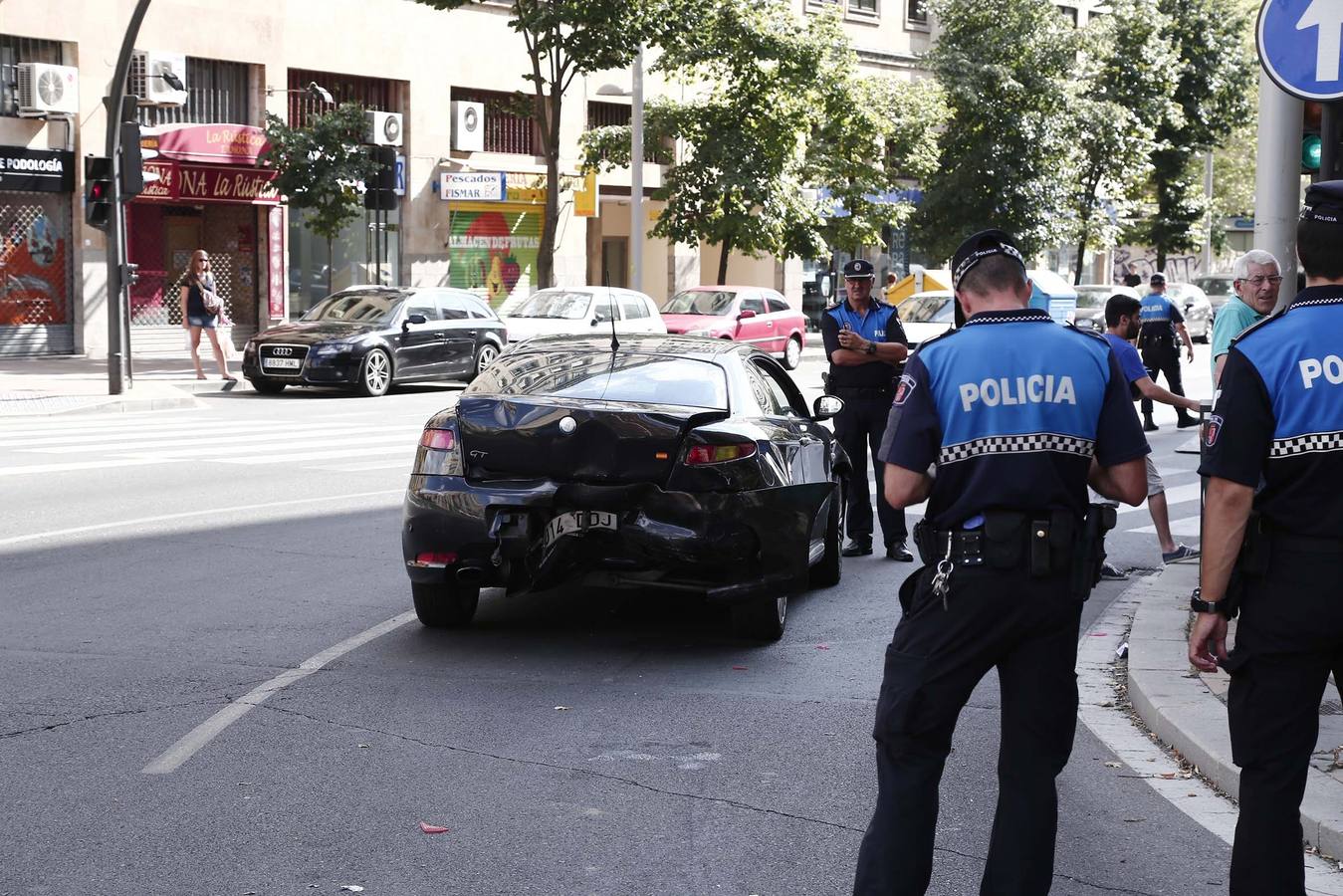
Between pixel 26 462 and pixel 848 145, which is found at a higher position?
pixel 848 145

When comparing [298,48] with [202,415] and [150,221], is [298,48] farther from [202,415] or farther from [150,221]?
[202,415]

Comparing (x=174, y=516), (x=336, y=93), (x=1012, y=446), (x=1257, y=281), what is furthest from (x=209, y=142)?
(x=1012, y=446)

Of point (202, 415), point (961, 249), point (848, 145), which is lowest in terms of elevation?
point (202, 415)

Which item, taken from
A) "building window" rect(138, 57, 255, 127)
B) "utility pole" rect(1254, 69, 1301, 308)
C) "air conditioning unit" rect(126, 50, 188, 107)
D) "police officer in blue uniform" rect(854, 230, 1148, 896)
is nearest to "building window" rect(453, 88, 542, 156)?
"building window" rect(138, 57, 255, 127)

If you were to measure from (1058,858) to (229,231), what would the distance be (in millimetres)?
28369

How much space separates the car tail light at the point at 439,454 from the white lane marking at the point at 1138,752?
296cm

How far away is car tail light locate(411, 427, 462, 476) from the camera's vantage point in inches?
306

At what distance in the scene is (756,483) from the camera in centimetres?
768

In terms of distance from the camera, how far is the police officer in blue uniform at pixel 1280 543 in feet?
12.6

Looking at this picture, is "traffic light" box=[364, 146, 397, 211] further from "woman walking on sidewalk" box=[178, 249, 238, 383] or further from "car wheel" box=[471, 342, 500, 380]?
"woman walking on sidewalk" box=[178, 249, 238, 383]

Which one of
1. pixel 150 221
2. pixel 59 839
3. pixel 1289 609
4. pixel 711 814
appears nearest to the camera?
pixel 1289 609

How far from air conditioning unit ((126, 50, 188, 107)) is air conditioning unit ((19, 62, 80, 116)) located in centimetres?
131

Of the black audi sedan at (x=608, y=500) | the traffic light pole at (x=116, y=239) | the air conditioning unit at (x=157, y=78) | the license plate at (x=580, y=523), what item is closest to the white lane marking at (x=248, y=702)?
the black audi sedan at (x=608, y=500)

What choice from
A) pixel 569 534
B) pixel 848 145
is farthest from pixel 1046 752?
pixel 848 145
